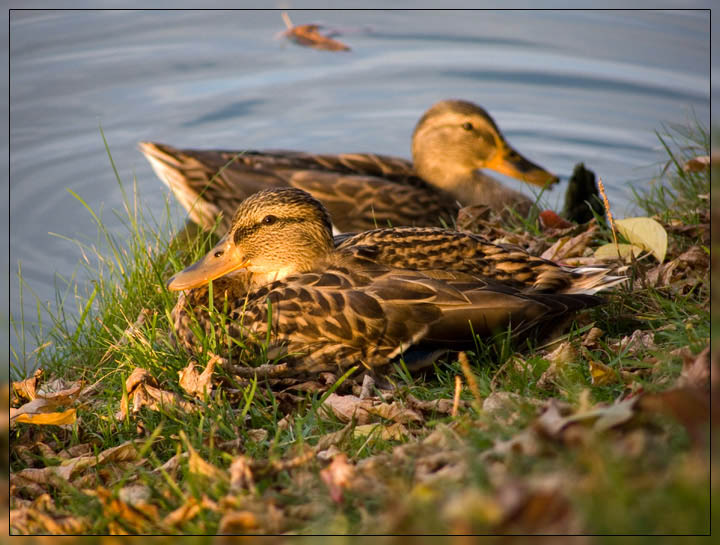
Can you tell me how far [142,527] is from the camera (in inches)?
117

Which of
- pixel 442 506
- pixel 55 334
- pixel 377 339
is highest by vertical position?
pixel 442 506

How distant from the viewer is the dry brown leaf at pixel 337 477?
9.34 ft

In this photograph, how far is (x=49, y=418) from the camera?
3941 mm

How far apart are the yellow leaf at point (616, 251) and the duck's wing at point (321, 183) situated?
104 inches

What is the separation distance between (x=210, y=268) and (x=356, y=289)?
0.89 metres

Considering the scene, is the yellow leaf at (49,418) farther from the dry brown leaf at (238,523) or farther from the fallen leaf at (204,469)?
the dry brown leaf at (238,523)

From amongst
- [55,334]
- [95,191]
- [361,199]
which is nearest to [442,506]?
[55,334]

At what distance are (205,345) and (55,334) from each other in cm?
170

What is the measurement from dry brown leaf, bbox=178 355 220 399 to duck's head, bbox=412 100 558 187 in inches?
189

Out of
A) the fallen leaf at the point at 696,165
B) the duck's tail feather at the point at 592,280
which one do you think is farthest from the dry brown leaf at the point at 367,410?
the fallen leaf at the point at 696,165

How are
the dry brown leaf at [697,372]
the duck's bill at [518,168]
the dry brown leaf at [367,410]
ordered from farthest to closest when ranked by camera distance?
the duck's bill at [518,168], the dry brown leaf at [367,410], the dry brown leaf at [697,372]

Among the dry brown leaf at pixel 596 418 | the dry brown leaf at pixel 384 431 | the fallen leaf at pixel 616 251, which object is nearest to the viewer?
the dry brown leaf at pixel 596 418

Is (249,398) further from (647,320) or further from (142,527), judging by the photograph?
(647,320)

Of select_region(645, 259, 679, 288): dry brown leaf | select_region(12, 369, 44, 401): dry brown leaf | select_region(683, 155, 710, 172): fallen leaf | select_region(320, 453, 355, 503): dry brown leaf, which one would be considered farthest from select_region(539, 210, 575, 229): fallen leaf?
select_region(320, 453, 355, 503): dry brown leaf
